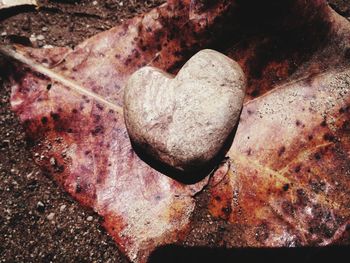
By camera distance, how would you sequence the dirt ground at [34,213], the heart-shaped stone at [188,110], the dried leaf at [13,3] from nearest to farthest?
the heart-shaped stone at [188,110], the dirt ground at [34,213], the dried leaf at [13,3]

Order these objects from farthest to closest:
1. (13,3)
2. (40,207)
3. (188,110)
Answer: (13,3) < (40,207) < (188,110)

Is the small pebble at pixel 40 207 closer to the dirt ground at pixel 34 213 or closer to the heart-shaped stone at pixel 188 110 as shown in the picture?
the dirt ground at pixel 34 213

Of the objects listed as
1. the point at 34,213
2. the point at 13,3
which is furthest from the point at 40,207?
the point at 13,3

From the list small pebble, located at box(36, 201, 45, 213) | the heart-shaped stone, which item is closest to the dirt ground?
small pebble, located at box(36, 201, 45, 213)

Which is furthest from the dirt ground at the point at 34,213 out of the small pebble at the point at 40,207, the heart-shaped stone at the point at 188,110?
the heart-shaped stone at the point at 188,110

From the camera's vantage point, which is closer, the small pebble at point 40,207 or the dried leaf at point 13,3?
the small pebble at point 40,207

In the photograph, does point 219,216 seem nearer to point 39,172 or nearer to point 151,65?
point 151,65

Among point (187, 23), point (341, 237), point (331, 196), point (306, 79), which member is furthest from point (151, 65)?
point (341, 237)

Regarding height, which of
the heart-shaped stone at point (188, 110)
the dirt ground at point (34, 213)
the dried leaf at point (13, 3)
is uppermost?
the dried leaf at point (13, 3)

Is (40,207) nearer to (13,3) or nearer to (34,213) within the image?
(34,213)
